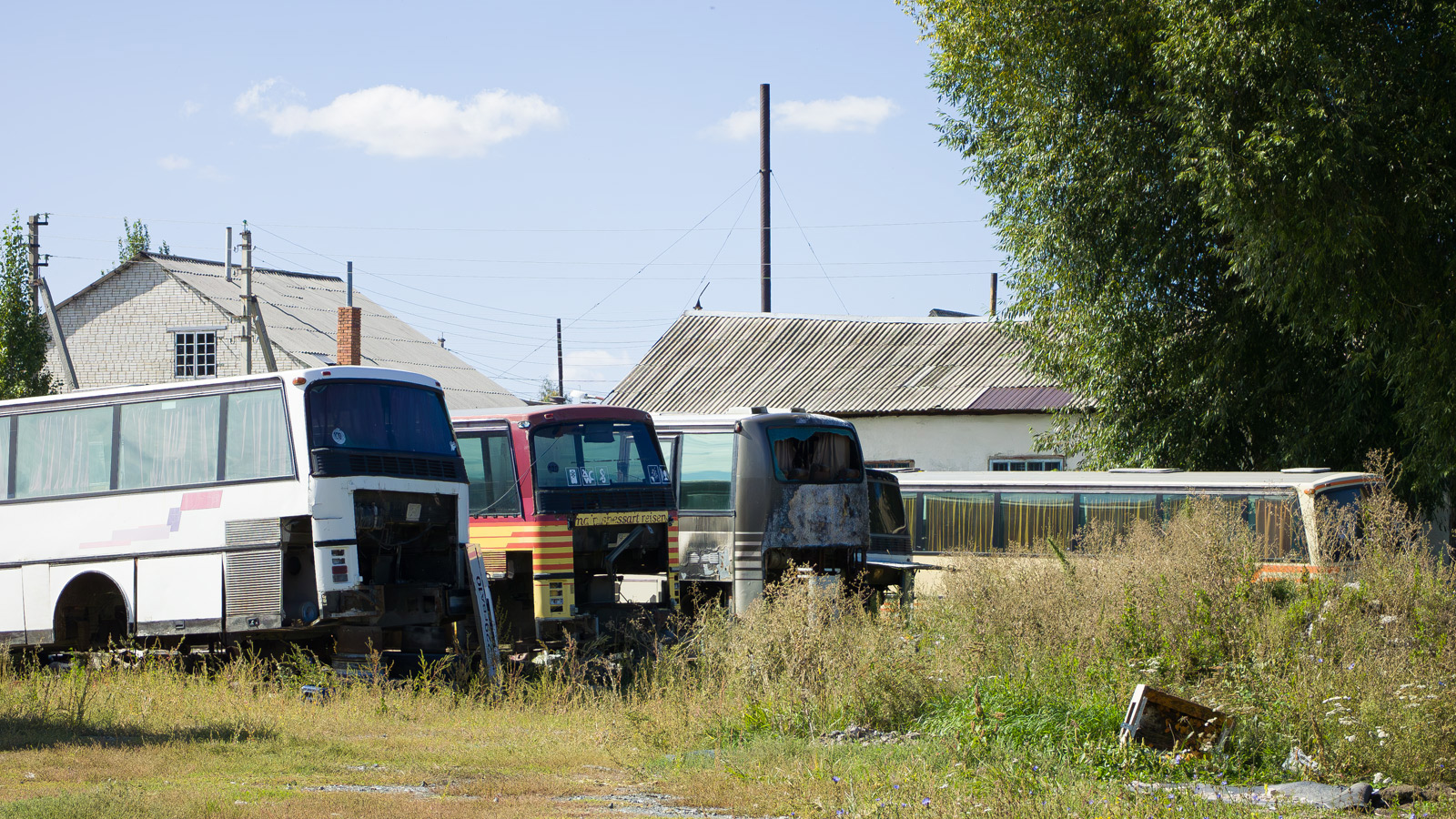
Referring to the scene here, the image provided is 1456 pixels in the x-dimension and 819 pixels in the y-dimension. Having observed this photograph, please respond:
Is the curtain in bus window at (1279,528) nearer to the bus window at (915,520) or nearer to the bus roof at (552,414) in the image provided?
the bus window at (915,520)

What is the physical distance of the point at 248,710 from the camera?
35.6 feet

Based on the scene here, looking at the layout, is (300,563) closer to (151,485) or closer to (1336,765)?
(151,485)

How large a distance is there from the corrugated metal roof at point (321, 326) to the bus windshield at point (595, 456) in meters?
26.6

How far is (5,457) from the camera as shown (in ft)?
45.9

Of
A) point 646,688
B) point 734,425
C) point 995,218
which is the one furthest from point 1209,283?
point 646,688

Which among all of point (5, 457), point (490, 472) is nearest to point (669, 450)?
point (490, 472)

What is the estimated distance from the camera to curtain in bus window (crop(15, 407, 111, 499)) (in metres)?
13.4

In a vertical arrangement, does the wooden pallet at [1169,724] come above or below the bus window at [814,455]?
below

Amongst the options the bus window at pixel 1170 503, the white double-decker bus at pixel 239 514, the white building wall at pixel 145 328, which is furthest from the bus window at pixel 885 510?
the white building wall at pixel 145 328

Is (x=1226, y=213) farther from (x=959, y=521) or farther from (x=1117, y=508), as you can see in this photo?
(x=959, y=521)

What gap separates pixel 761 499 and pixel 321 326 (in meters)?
32.0

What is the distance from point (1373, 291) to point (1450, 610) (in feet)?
28.3

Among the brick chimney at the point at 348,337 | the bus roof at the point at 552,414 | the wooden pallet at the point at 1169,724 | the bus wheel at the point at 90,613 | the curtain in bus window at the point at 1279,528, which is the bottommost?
the wooden pallet at the point at 1169,724

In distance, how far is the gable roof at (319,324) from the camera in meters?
42.4
